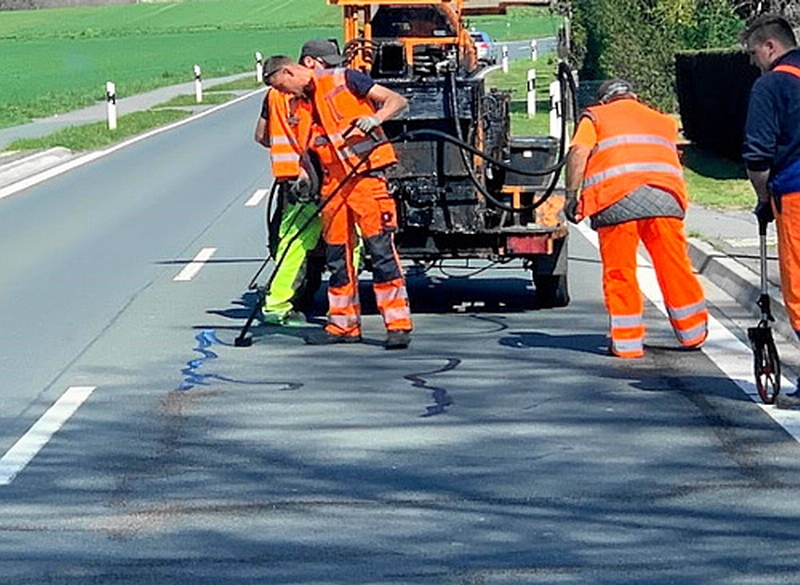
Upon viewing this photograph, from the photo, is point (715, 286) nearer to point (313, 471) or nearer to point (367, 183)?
point (367, 183)

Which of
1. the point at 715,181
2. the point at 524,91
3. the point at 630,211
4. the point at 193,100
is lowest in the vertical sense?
the point at 193,100

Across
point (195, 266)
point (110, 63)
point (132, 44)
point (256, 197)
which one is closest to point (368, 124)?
point (195, 266)

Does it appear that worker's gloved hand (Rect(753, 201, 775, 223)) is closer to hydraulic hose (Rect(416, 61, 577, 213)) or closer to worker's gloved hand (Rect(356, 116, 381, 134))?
hydraulic hose (Rect(416, 61, 577, 213))

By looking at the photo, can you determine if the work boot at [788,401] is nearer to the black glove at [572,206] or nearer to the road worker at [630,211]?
the road worker at [630,211]

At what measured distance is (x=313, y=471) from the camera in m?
8.07

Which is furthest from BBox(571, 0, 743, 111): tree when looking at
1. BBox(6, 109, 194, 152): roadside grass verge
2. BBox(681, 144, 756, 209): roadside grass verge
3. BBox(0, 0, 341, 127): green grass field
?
BBox(0, 0, 341, 127): green grass field

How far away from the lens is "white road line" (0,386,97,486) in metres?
8.27

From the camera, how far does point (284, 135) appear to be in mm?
12320

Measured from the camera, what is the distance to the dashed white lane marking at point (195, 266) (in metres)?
15.0

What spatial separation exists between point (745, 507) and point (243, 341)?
A: 5093 millimetres

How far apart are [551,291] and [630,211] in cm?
254

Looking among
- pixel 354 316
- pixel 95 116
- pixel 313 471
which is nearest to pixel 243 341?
pixel 354 316

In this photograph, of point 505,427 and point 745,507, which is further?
point 505,427

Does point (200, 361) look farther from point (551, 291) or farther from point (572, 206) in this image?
point (551, 291)
